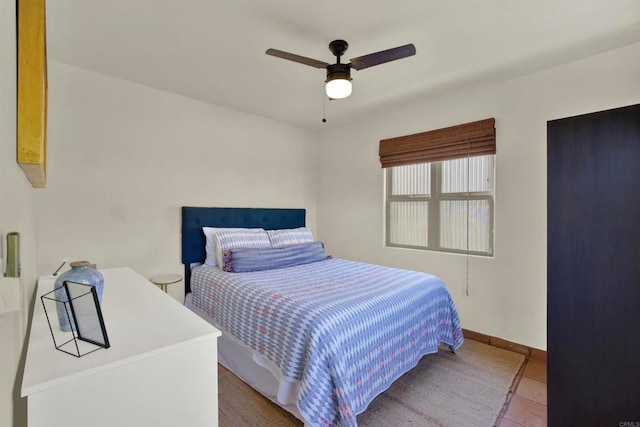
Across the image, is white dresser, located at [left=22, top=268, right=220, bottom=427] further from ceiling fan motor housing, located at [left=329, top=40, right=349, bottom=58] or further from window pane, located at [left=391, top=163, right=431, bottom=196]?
window pane, located at [left=391, top=163, right=431, bottom=196]

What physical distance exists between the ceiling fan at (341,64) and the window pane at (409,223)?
1.82 m

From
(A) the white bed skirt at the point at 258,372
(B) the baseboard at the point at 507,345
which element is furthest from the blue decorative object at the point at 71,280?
(B) the baseboard at the point at 507,345

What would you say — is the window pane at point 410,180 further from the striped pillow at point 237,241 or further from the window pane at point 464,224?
the striped pillow at point 237,241

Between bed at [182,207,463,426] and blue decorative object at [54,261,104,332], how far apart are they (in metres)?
0.99

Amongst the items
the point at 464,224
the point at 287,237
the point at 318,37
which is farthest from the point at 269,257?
the point at 464,224

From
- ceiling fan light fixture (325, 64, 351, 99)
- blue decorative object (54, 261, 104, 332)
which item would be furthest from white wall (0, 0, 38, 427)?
ceiling fan light fixture (325, 64, 351, 99)

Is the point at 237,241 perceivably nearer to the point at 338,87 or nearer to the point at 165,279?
the point at 165,279

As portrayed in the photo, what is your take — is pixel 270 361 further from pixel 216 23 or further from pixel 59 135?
pixel 59 135

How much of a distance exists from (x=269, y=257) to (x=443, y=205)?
6.35ft

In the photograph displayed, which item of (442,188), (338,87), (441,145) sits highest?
(338,87)

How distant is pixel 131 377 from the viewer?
85 centimetres

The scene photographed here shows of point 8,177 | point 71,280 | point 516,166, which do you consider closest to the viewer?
point 8,177

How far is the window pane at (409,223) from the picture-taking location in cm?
332

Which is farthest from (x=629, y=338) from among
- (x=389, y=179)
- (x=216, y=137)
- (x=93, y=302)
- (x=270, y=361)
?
(x=216, y=137)
